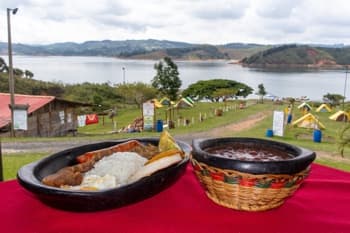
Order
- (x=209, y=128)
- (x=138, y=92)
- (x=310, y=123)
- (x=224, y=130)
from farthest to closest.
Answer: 1. (x=138, y=92)
2. (x=310, y=123)
3. (x=209, y=128)
4. (x=224, y=130)

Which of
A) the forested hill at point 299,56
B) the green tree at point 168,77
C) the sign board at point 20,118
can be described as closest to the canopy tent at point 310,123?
the sign board at point 20,118

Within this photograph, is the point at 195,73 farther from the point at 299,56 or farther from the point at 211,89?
the point at 211,89

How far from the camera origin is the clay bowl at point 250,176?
646 mm

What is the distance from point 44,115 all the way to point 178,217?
11.4 m

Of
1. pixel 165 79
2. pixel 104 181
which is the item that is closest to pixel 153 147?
pixel 104 181

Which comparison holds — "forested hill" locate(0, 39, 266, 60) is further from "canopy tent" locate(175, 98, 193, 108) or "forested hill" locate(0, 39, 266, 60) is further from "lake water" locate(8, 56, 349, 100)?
"canopy tent" locate(175, 98, 193, 108)

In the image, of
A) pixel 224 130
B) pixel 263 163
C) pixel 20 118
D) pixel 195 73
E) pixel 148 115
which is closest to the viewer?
pixel 263 163

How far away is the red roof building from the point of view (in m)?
10.7

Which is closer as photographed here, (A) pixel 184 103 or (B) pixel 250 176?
(B) pixel 250 176

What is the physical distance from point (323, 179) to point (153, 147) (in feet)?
1.71

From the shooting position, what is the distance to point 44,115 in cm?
1123

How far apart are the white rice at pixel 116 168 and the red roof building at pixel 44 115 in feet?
33.2

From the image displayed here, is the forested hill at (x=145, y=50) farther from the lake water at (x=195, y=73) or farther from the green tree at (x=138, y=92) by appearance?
the green tree at (x=138, y=92)

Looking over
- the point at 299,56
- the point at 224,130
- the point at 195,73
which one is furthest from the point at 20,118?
the point at 299,56
